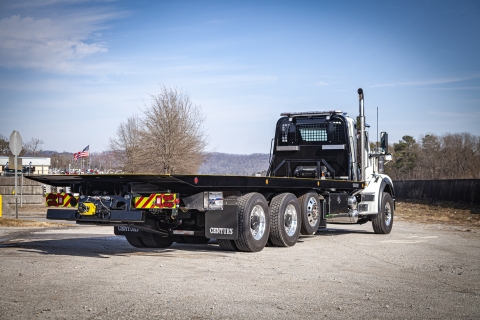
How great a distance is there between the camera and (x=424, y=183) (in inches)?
1465

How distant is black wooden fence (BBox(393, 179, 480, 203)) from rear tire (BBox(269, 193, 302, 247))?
18534 millimetres

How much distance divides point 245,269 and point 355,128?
8.52 m

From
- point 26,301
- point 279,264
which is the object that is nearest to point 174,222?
point 279,264

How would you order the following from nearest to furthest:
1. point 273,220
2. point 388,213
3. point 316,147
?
1. point 273,220
2. point 316,147
3. point 388,213

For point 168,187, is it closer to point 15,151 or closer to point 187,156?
point 15,151

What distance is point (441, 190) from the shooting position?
111 feet

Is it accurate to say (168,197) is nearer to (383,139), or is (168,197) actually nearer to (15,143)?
(383,139)

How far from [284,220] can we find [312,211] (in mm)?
1367

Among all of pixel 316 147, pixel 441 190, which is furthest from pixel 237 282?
pixel 441 190

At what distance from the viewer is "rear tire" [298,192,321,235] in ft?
44.0

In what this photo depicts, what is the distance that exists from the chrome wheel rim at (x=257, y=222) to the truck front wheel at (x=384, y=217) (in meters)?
5.86

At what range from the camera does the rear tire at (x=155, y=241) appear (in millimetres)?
12672

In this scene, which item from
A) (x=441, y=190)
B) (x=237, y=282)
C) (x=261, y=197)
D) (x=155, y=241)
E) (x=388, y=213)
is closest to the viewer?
(x=237, y=282)

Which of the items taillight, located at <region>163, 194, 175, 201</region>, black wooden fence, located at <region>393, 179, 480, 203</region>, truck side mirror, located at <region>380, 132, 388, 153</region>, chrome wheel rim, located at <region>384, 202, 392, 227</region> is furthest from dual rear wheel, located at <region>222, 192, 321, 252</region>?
black wooden fence, located at <region>393, 179, 480, 203</region>
